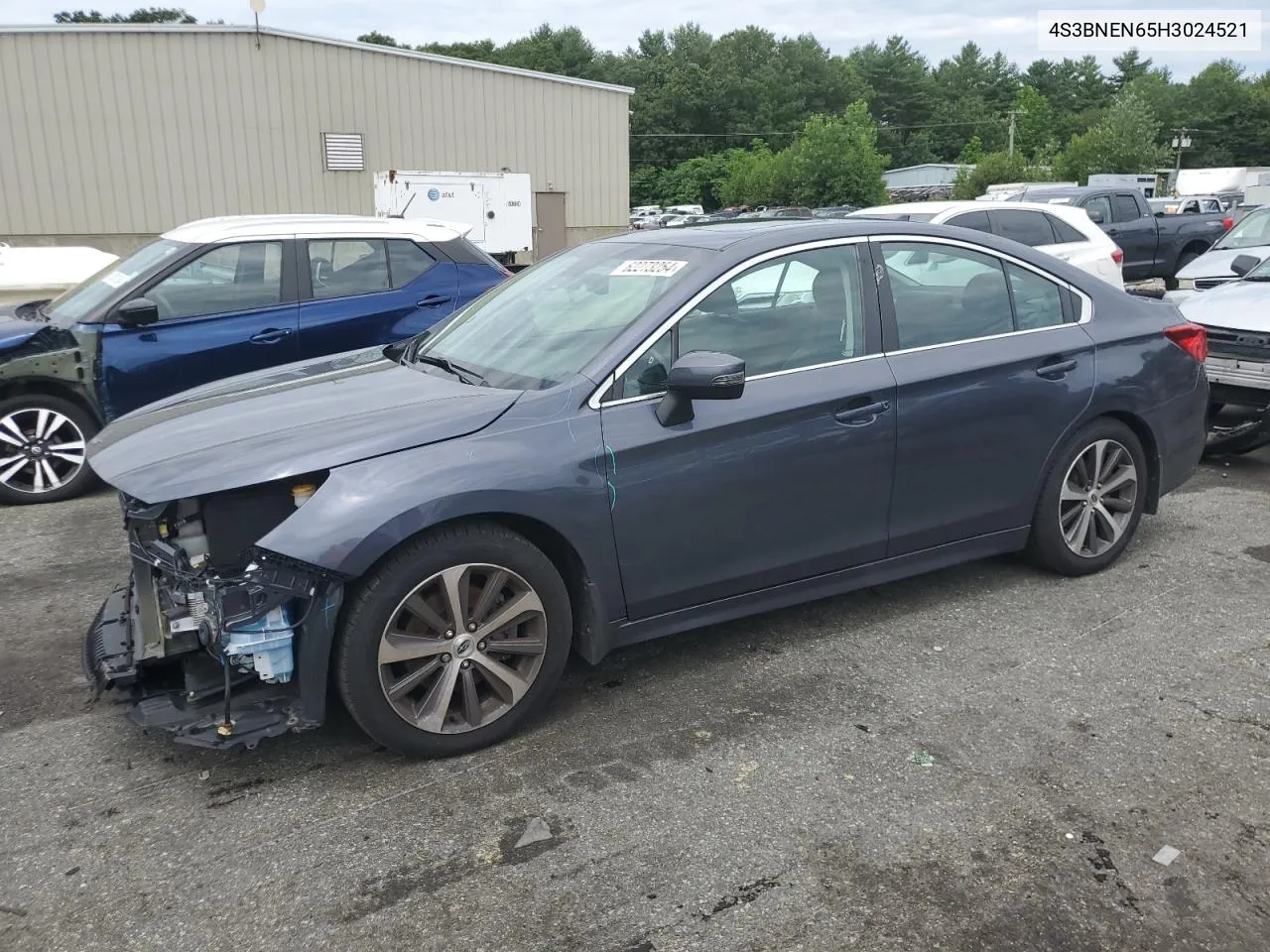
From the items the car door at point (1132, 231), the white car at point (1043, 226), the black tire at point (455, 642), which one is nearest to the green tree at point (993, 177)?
the car door at point (1132, 231)

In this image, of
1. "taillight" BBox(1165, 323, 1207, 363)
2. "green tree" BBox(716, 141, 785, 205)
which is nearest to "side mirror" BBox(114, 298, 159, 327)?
"taillight" BBox(1165, 323, 1207, 363)

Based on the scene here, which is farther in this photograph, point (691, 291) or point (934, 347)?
point (934, 347)

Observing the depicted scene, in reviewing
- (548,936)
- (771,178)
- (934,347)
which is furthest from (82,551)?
(771,178)

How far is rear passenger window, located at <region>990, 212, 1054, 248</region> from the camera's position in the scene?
9922 mm

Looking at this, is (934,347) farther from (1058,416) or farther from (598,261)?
(598,261)

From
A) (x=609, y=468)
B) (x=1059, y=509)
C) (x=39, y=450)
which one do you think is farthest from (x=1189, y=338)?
(x=39, y=450)

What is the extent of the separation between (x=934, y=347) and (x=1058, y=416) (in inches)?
28.2

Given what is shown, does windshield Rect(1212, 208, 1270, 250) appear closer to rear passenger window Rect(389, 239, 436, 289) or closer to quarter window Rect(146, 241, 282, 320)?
rear passenger window Rect(389, 239, 436, 289)

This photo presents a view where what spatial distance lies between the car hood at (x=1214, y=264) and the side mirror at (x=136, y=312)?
11223 millimetres

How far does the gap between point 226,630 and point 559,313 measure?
5.76 ft

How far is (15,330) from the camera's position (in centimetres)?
646

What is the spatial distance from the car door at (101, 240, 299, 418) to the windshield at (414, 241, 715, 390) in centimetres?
260

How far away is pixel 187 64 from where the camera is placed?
20.5 m

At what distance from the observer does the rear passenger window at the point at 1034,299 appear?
4.51 meters
